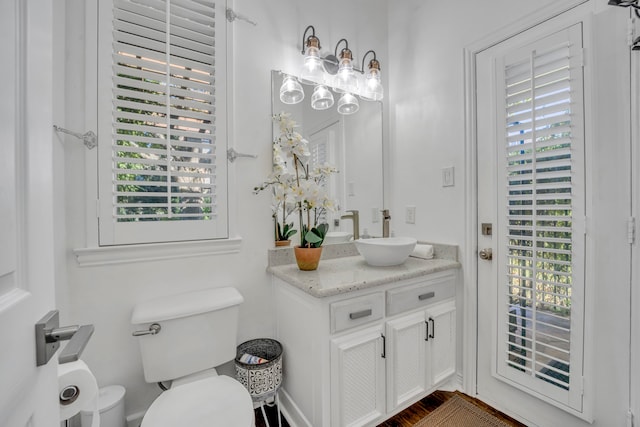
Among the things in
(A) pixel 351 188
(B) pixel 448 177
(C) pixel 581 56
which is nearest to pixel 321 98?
(A) pixel 351 188

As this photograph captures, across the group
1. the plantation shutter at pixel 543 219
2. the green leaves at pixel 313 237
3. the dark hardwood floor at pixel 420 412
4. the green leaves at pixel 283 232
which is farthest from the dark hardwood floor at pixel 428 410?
the green leaves at pixel 283 232

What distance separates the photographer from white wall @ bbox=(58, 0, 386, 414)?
1.25 meters

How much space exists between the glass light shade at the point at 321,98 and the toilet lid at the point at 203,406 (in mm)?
1663

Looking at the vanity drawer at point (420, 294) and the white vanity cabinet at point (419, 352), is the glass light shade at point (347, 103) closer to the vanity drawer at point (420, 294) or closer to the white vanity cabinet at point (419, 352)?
the vanity drawer at point (420, 294)

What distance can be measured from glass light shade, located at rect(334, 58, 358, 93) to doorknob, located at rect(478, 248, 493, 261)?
1.40 meters

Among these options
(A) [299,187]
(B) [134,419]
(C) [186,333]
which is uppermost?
(A) [299,187]

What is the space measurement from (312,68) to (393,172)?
3.19ft

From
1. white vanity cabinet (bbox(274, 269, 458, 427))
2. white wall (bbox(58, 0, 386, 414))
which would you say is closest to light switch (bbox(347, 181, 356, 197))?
white wall (bbox(58, 0, 386, 414))

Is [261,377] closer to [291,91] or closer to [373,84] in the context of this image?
[291,91]

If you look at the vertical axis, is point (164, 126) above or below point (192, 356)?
above

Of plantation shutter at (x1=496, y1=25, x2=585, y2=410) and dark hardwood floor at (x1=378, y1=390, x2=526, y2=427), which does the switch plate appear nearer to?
plantation shutter at (x1=496, y1=25, x2=585, y2=410)

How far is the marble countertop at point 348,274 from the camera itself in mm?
1309

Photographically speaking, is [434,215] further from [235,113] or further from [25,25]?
[25,25]

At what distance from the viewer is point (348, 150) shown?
2.06 metres
